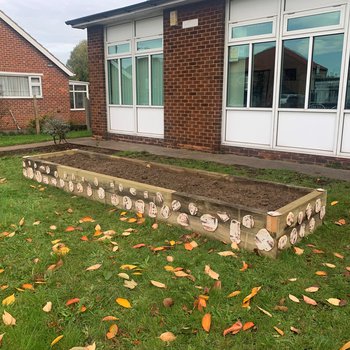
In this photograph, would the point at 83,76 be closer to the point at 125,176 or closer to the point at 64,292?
the point at 125,176

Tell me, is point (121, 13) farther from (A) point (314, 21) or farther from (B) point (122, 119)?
(A) point (314, 21)

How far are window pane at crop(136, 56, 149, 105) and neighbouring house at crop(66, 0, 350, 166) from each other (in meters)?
0.03

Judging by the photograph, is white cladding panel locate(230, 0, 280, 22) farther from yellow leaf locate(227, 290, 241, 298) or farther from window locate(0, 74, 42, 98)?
window locate(0, 74, 42, 98)

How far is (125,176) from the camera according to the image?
16.3 ft

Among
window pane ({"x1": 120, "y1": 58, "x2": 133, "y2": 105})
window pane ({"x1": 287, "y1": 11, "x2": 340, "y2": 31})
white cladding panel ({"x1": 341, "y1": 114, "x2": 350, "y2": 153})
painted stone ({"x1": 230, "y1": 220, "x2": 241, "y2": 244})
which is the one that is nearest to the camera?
painted stone ({"x1": 230, "y1": 220, "x2": 241, "y2": 244})

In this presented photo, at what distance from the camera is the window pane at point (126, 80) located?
10751mm

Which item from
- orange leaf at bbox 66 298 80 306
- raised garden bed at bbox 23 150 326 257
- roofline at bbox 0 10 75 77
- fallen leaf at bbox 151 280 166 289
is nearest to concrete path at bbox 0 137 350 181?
raised garden bed at bbox 23 150 326 257

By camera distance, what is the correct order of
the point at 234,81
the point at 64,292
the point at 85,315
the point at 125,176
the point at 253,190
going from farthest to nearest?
the point at 234,81, the point at 125,176, the point at 253,190, the point at 64,292, the point at 85,315

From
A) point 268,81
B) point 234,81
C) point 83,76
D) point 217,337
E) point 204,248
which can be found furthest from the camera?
point 83,76

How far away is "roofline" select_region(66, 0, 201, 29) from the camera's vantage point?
862 centimetres

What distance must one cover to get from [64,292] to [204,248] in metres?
1.29

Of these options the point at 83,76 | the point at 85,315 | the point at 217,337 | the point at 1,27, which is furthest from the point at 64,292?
the point at 83,76

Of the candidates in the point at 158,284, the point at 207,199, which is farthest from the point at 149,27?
the point at 158,284

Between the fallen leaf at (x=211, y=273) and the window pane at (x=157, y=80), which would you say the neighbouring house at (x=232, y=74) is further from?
the fallen leaf at (x=211, y=273)
